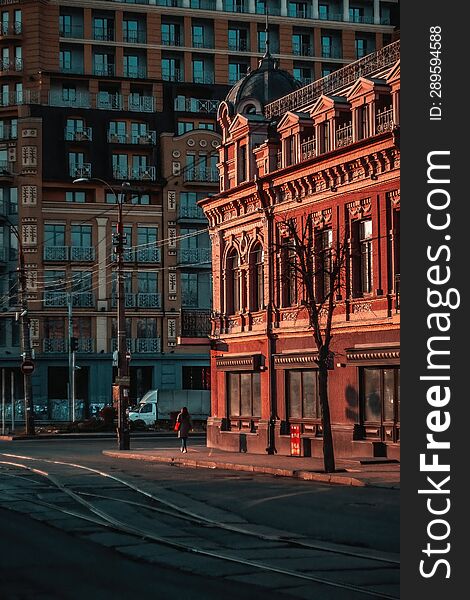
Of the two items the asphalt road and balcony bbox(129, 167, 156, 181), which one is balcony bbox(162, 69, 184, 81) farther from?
the asphalt road

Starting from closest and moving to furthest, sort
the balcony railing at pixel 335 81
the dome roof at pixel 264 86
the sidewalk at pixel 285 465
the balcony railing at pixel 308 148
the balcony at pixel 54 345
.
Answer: the sidewalk at pixel 285 465
the balcony railing at pixel 335 81
the balcony railing at pixel 308 148
the dome roof at pixel 264 86
the balcony at pixel 54 345

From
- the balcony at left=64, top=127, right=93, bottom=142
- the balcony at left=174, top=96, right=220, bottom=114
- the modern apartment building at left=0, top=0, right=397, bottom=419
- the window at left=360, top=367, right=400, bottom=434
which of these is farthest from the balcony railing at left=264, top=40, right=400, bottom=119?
the balcony at left=174, top=96, right=220, bottom=114

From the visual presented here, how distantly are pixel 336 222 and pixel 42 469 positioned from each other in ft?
37.6

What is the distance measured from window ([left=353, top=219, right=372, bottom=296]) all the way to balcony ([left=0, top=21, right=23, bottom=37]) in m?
53.3

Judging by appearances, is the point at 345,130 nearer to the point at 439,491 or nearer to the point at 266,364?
the point at 266,364

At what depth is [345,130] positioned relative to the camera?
123ft

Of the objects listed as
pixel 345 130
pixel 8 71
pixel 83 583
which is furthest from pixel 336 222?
pixel 8 71

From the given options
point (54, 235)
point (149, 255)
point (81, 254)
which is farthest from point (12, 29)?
point (149, 255)

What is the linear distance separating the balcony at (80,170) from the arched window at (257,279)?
4037 cm

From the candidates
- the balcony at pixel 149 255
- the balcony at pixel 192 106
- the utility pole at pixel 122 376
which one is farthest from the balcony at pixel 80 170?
the utility pole at pixel 122 376

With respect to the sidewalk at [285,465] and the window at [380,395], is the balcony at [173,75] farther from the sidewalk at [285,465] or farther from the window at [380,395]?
the window at [380,395]

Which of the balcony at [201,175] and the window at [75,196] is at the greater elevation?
the balcony at [201,175]

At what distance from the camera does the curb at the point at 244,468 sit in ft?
97.9

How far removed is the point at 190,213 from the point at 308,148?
43.9 metres
